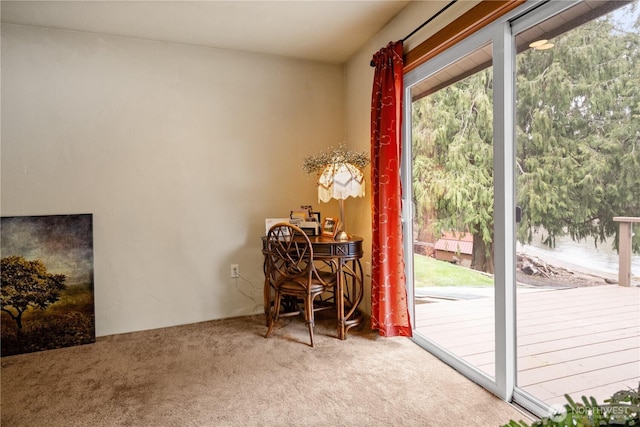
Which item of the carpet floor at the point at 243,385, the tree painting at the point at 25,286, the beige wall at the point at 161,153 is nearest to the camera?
the carpet floor at the point at 243,385

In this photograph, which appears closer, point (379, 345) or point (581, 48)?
point (581, 48)

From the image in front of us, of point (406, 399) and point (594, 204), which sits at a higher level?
point (594, 204)

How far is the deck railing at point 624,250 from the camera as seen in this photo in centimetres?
142

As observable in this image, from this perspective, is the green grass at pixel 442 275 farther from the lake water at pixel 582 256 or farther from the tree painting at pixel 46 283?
the tree painting at pixel 46 283

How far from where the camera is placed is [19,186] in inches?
108

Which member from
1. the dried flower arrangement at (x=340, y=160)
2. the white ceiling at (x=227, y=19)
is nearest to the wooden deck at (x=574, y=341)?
the dried flower arrangement at (x=340, y=160)

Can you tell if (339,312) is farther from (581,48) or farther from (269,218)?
(581,48)

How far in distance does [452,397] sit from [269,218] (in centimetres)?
217

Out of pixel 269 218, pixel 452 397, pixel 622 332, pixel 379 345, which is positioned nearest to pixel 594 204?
pixel 622 332

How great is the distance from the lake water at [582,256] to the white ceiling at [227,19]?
5.18ft

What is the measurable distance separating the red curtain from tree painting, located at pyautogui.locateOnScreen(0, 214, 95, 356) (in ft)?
7.61

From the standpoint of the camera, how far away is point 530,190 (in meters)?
1.82

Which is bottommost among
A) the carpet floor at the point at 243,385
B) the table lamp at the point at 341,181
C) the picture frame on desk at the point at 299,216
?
the carpet floor at the point at 243,385

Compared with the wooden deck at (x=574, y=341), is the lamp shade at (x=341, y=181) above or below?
above
